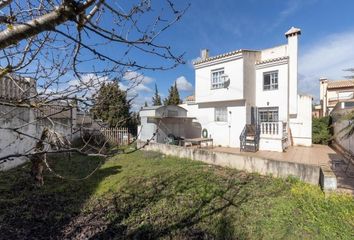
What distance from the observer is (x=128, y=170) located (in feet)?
35.5

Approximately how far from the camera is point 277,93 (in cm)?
1614

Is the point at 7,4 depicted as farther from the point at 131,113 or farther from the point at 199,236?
the point at 199,236

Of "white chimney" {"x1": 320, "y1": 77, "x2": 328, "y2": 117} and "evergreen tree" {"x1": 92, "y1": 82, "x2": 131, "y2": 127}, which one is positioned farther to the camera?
"white chimney" {"x1": 320, "y1": 77, "x2": 328, "y2": 117}

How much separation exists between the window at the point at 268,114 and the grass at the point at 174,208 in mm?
8244

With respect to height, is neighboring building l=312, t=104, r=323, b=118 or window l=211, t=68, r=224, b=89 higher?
window l=211, t=68, r=224, b=89

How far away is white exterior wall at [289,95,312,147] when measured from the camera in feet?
53.3

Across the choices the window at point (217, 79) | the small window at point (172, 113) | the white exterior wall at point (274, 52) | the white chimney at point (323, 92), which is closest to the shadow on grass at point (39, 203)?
the small window at point (172, 113)

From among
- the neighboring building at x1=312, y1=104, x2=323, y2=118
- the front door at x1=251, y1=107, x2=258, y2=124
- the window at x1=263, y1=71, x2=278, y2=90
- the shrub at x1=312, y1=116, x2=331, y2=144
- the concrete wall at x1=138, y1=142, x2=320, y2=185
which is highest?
the window at x1=263, y1=71, x2=278, y2=90

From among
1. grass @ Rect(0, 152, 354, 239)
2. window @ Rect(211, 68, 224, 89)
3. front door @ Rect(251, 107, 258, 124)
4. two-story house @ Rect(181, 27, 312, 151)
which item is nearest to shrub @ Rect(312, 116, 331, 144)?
two-story house @ Rect(181, 27, 312, 151)

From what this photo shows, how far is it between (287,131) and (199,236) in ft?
41.4

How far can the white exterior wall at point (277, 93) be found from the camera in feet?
51.8

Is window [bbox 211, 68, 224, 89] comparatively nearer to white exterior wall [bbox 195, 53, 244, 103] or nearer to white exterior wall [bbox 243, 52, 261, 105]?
white exterior wall [bbox 195, 53, 244, 103]

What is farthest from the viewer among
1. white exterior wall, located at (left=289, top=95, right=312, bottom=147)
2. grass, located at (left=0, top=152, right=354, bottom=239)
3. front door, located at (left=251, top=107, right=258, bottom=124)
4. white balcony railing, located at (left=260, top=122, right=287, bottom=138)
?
front door, located at (left=251, top=107, right=258, bottom=124)

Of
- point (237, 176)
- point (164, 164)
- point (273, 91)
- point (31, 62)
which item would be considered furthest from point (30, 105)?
point (273, 91)
